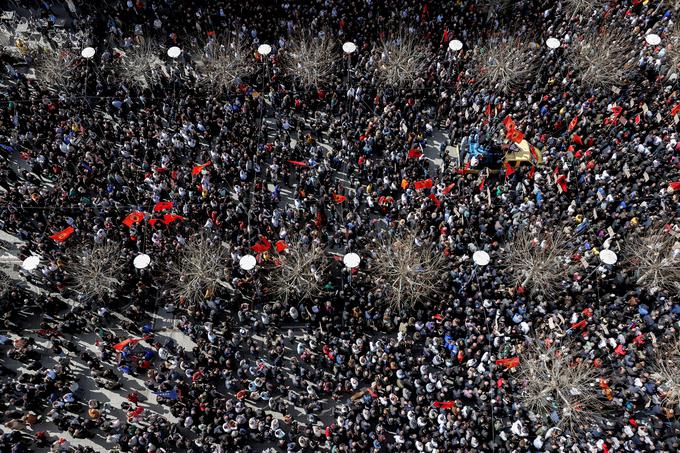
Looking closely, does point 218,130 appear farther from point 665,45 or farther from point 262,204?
point 665,45

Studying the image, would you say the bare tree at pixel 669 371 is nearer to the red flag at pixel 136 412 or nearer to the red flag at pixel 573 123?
the red flag at pixel 573 123

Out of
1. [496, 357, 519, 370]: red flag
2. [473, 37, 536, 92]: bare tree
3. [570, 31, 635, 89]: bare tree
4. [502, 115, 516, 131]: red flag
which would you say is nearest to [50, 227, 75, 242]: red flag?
[496, 357, 519, 370]: red flag

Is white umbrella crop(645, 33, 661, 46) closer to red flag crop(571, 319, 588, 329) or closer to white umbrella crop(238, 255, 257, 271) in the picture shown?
red flag crop(571, 319, 588, 329)

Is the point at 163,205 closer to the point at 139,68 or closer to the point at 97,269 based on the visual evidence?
the point at 97,269

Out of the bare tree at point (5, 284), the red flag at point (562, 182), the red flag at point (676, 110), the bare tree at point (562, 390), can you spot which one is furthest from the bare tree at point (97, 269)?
the red flag at point (676, 110)

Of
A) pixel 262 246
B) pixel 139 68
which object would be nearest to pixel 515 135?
pixel 262 246

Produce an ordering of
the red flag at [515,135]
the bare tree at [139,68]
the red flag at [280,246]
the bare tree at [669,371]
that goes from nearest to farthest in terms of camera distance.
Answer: the bare tree at [669,371] → the red flag at [280,246] → the red flag at [515,135] → the bare tree at [139,68]
